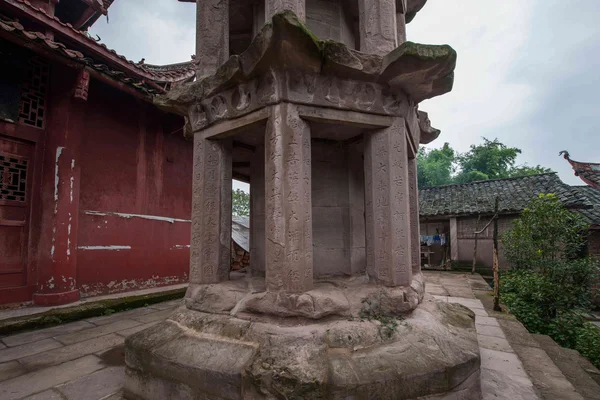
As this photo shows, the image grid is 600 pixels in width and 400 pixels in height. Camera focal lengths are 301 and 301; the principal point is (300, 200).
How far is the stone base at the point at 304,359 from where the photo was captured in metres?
2.04

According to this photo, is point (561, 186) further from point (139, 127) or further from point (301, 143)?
point (139, 127)

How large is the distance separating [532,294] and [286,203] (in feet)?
25.8

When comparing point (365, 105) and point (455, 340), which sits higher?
point (365, 105)

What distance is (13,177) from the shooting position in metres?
5.48

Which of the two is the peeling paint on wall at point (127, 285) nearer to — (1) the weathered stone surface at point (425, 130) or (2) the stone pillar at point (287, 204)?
(2) the stone pillar at point (287, 204)

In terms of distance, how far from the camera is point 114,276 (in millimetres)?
6609

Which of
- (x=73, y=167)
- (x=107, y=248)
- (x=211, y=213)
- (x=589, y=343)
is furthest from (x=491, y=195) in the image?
(x=73, y=167)

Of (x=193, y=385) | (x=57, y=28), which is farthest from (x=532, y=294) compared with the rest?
(x=57, y=28)

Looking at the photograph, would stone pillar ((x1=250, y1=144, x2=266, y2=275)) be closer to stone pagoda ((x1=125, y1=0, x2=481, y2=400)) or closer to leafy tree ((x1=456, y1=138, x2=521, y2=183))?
stone pagoda ((x1=125, y1=0, x2=481, y2=400))

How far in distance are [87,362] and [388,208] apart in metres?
3.72

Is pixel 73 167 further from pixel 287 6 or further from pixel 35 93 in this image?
pixel 287 6

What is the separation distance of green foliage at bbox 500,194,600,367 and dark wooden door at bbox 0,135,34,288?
10.1m

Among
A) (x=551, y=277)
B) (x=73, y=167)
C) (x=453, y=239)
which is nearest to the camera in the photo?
(x=73, y=167)

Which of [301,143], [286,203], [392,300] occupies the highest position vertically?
[301,143]
